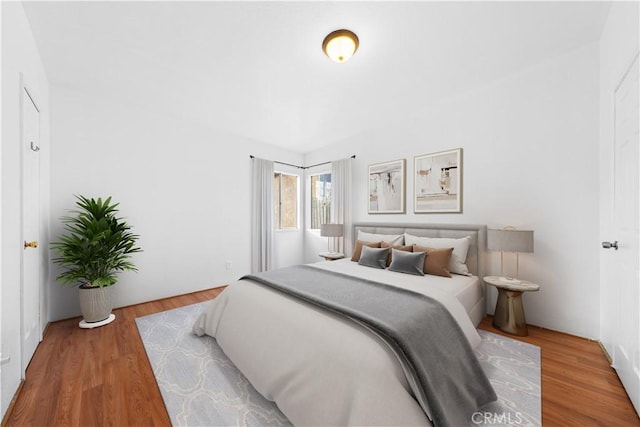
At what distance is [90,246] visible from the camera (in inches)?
102

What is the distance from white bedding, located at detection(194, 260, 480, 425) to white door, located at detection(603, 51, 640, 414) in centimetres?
84

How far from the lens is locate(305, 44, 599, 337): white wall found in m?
2.26

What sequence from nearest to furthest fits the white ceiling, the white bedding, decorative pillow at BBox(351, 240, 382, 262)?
the white bedding < the white ceiling < decorative pillow at BBox(351, 240, 382, 262)

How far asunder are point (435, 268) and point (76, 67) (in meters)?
4.21

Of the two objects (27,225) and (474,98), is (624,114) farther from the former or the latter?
(27,225)

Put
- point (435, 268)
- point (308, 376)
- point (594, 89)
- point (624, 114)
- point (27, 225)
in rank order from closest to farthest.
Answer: point (308, 376) → point (624, 114) → point (27, 225) → point (594, 89) → point (435, 268)

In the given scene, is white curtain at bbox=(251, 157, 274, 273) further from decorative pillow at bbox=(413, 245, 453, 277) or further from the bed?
decorative pillow at bbox=(413, 245, 453, 277)

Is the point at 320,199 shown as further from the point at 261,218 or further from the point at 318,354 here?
the point at 318,354

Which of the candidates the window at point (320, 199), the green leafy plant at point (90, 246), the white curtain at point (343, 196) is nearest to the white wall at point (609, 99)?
the white curtain at point (343, 196)

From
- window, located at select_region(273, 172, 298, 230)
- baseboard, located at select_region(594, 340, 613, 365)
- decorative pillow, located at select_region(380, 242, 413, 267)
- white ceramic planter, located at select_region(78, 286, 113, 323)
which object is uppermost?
window, located at select_region(273, 172, 298, 230)

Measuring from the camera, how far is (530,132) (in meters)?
2.55

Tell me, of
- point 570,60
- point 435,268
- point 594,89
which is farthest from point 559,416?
point 570,60

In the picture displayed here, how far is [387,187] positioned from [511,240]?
70.3 inches

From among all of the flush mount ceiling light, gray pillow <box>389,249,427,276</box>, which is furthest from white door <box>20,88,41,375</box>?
gray pillow <box>389,249,427,276</box>
